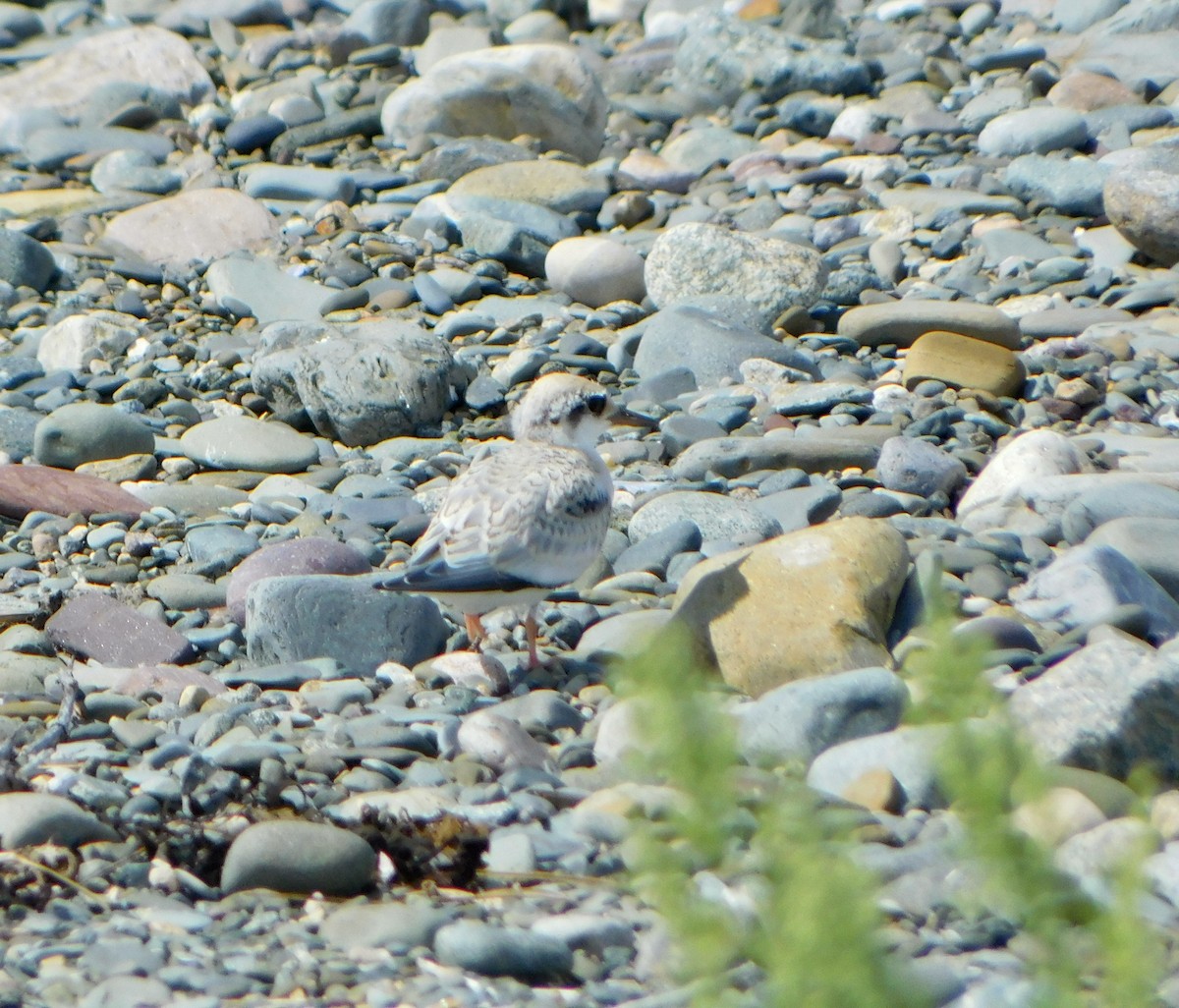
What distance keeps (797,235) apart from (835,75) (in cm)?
357

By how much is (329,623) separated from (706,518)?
1.67 meters

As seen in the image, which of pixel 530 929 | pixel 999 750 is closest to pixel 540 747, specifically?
pixel 530 929

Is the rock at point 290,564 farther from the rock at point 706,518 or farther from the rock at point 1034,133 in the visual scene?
the rock at point 1034,133

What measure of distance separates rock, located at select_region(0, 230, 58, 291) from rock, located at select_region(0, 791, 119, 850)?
6.51 meters

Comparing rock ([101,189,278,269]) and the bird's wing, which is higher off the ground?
the bird's wing

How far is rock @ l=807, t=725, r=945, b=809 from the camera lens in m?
3.90

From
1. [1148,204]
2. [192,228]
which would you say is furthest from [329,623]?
[1148,204]

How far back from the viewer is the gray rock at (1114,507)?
18.8ft

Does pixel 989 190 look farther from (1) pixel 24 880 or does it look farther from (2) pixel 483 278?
(1) pixel 24 880

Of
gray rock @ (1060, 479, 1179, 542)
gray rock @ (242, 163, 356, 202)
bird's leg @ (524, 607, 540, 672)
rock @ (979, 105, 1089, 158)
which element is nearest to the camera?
bird's leg @ (524, 607, 540, 672)

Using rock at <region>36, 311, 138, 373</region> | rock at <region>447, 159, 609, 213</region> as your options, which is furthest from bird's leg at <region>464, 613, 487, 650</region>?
rock at <region>447, 159, 609, 213</region>

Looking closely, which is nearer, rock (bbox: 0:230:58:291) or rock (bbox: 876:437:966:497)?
rock (bbox: 876:437:966:497)

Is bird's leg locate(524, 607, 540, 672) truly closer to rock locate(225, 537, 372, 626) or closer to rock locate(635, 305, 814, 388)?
rock locate(225, 537, 372, 626)

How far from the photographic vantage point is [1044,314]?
8.51m
